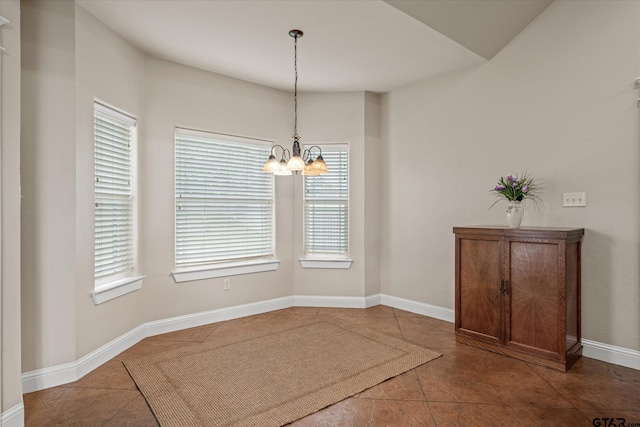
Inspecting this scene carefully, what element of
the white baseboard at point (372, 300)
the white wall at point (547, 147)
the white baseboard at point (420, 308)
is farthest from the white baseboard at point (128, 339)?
the white wall at point (547, 147)

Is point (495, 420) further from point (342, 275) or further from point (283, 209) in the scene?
point (283, 209)

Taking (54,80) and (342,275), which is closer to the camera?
(54,80)

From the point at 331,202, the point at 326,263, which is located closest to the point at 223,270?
the point at 326,263

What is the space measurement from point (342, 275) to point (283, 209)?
1.14 meters

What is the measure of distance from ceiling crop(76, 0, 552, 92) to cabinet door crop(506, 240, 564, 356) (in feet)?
6.43

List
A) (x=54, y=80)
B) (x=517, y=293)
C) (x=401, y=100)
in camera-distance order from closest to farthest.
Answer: (x=54, y=80)
(x=517, y=293)
(x=401, y=100)

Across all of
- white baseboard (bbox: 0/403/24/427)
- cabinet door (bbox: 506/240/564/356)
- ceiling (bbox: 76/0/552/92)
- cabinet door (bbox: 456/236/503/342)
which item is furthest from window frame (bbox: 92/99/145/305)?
cabinet door (bbox: 506/240/564/356)

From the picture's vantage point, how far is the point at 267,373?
275 centimetres

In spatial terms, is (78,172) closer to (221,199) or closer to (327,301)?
(221,199)

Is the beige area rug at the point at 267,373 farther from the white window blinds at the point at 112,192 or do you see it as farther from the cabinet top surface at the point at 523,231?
the cabinet top surface at the point at 523,231

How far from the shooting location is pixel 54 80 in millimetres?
2586

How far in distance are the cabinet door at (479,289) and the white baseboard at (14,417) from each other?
3.34 m

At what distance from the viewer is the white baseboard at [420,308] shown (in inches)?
161

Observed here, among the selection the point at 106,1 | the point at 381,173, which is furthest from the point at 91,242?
the point at 381,173
